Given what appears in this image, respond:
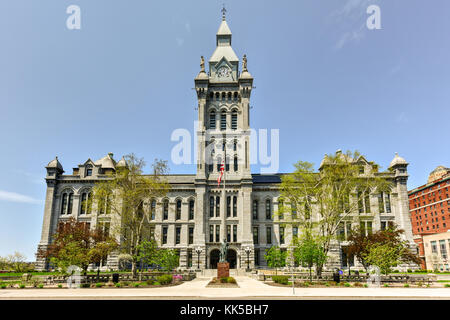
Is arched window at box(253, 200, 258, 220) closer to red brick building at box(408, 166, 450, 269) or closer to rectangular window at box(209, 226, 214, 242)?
rectangular window at box(209, 226, 214, 242)

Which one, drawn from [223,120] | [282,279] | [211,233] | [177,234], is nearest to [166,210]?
[177,234]

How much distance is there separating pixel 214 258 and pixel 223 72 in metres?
36.3

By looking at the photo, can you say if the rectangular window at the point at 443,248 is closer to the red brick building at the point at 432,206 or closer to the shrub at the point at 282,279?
the red brick building at the point at 432,206

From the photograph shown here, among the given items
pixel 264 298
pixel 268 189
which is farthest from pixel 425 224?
pixel 264 298

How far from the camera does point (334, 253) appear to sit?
1954 inches

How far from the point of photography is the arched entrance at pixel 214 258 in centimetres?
5062

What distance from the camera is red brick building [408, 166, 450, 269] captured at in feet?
263

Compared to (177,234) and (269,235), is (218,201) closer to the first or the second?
(177,234)

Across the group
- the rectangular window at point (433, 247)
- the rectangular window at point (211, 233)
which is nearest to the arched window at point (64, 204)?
the rectangular window at point (211, 233)

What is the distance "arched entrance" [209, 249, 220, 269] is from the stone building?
16cm

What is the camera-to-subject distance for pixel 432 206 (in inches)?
3420

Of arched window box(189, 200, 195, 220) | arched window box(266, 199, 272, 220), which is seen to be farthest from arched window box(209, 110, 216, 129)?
arched window box(266, 199, 272, 220)

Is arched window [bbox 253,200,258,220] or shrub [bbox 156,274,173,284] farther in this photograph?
arched window [bbox 253,200,258,220]
